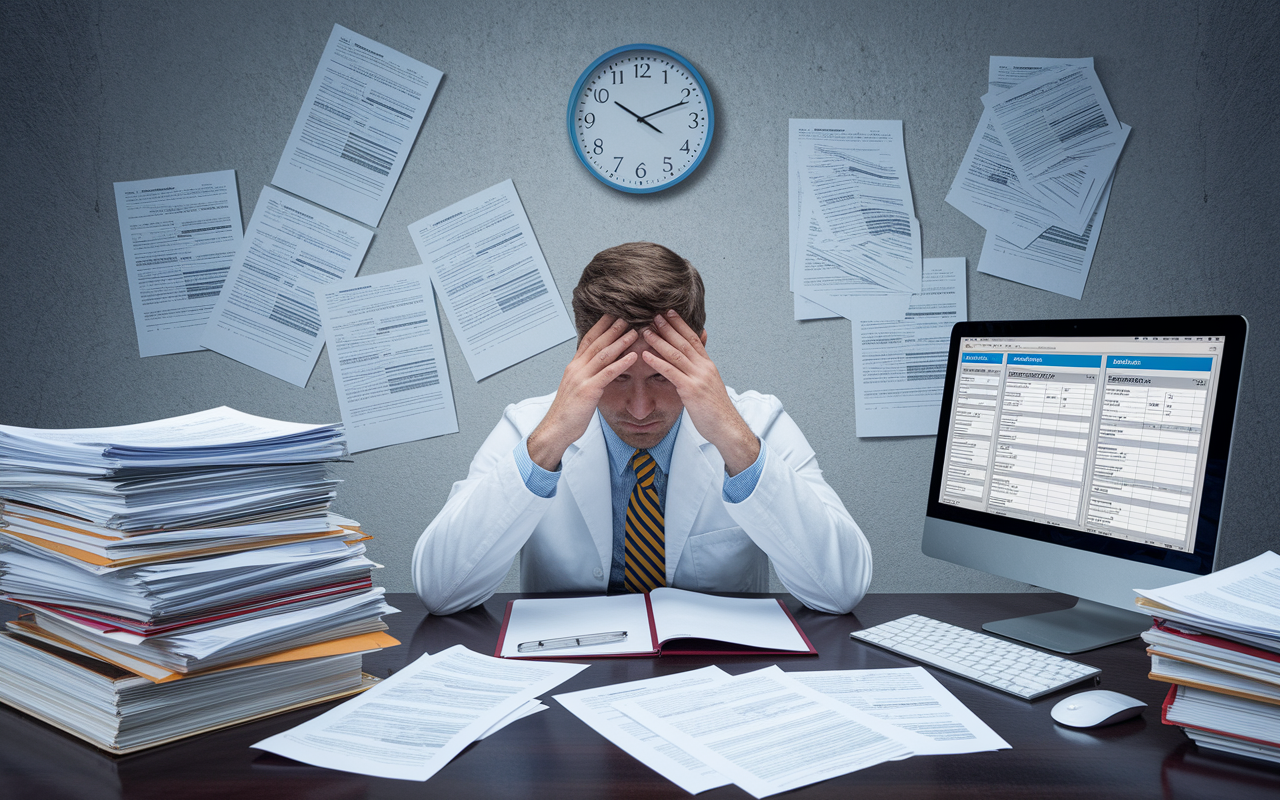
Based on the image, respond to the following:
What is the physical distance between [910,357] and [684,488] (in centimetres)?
105

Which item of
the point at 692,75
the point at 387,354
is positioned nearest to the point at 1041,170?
the point at 692,75

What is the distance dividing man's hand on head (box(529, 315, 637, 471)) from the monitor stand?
2.24 feet

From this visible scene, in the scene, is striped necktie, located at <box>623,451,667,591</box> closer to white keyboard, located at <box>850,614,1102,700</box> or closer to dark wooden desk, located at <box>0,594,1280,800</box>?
white keyboard, located at <box>850,614,1102,700</box>

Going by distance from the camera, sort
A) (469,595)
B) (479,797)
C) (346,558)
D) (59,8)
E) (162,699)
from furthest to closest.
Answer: (59,8)
(469,595)
(346,558)
(162,699)
(479,797)

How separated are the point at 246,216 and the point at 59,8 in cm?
73

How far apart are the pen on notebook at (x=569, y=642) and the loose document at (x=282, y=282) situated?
146 cm

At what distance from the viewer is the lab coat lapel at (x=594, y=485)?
144 cm

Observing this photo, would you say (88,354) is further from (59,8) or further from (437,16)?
(437,16)

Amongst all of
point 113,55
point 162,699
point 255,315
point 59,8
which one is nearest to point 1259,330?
point 162,699

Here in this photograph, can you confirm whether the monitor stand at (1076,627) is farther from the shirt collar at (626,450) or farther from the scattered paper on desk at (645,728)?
the shirt collar at (626,450)

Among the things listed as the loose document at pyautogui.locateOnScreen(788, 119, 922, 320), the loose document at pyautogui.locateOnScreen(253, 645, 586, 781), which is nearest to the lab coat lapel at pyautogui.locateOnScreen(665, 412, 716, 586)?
the loose document at pyautogui.locateOnScreen(253, 645, 586, 781)

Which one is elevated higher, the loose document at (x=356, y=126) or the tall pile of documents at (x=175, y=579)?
the loose document at (x=356, y=126)

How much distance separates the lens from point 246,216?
2195mm

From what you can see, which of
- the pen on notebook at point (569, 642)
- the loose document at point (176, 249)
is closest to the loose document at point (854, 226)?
the pen on notebook at point (569, 642)
